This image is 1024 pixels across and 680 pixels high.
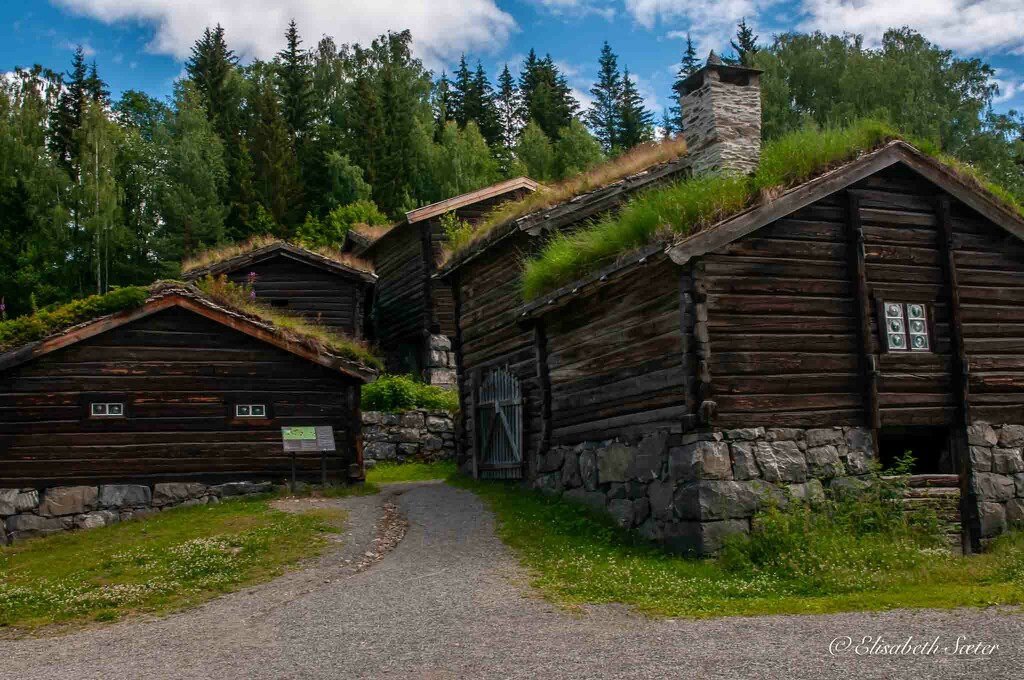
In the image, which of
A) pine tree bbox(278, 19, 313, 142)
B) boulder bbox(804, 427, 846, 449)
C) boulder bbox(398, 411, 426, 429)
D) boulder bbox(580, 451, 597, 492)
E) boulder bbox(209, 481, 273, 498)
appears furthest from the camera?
pine tree bbox(278, 19, 313, 142)

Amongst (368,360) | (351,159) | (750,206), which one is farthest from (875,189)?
(351,159)

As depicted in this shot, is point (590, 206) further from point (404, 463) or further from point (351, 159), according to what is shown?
point (351, 159)

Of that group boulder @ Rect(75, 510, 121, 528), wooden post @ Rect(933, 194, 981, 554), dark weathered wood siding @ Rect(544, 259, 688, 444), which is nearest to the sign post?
boulder @ Rect(75, 510, 121, 528)

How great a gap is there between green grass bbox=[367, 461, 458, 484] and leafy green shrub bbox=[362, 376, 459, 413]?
170 cm

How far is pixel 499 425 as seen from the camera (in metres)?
21.5

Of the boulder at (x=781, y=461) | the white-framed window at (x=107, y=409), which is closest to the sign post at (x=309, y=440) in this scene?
the white-framed window at (x=107, y=409)

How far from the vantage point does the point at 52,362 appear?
18.7 metres

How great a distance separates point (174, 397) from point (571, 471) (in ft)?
26.7

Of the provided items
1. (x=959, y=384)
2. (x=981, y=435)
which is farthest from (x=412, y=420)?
(x=981, y=435)

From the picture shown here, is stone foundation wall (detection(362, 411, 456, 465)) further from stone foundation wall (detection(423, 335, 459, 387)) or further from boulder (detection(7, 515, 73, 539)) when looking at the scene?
boulder (detection(7, 515, 73, 539))

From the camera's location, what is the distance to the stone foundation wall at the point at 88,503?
17.8 metres

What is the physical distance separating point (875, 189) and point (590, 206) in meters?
6.39

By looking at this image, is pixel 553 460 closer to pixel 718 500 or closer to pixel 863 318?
pixel 718 500

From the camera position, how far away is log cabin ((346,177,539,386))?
110ft
